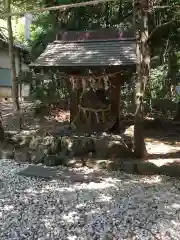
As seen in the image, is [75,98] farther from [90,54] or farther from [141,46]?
[141,46]

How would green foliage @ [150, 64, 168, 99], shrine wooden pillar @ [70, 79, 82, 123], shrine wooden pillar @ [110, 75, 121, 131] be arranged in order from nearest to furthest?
shrine wooden pillar @ [110, 75, 121, 131] < shrine wooden pillar @ [70, 79, 82, 123] < green foliage @ [150, 64, 168, 99]

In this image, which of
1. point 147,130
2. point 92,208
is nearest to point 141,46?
point 92,208

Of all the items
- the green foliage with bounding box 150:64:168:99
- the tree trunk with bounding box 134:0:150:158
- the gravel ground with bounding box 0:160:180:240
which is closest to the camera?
the gravel ground with bounding box 0:160:180:240

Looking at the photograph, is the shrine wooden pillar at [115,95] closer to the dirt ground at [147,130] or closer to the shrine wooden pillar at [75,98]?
the shrine wooden pillar at [75,98]

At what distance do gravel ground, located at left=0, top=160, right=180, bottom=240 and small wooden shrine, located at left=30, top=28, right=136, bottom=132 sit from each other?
112 inches

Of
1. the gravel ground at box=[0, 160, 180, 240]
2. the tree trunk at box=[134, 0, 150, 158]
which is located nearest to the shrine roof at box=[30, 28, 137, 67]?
the tree trunk at box=[134, 0, 150, 158]

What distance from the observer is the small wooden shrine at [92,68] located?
8.95 m

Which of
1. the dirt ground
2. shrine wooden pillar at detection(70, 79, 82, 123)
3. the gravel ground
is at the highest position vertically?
shrine wooden pillar at detection(70, 79, 82, 123)

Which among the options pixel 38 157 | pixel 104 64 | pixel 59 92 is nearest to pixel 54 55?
pixel 104 64

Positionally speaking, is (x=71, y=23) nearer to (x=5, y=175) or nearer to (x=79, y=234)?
(x=5, y=175)

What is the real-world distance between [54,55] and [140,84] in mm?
3095

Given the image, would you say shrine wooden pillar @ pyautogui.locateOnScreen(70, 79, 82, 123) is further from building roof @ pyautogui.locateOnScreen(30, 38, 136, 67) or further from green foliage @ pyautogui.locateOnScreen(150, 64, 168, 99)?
green foliage @ pyautogui.locateOnScreen(150, 64, 168, 99)

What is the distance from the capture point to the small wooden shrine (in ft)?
29.4

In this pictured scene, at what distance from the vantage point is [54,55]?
9.58 meters
